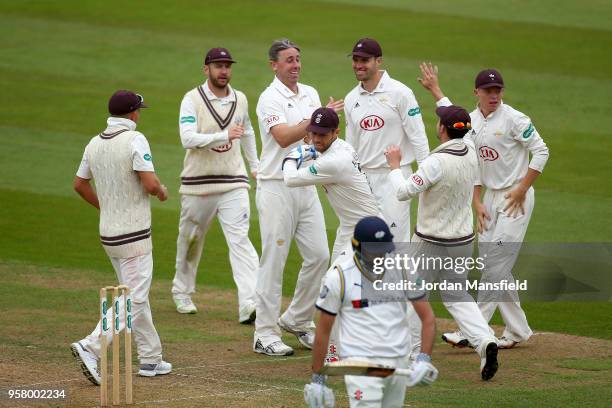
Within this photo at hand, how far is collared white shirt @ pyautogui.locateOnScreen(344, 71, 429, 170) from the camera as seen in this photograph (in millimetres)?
10125

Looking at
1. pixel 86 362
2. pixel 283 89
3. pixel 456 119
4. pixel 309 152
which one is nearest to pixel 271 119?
pixel 283 89

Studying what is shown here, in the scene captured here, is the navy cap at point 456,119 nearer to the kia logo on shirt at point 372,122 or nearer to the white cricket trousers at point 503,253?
the kia logo on shirt at point 372,122

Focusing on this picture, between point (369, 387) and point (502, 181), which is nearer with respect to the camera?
point (369, 387)

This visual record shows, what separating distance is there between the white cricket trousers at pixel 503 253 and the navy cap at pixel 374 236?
3.55m

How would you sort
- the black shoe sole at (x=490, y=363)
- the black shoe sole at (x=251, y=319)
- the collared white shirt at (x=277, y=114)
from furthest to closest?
the black shoe sole at (x=251, y=319), the collared white shirt at (x=277, y=114), the black shoe sole at (x=490, y=363)

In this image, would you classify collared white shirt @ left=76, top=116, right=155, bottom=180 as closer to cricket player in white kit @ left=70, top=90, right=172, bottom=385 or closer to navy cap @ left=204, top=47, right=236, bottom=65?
cricket player in white kit @ left=70, top=90, right=172, bottom=385

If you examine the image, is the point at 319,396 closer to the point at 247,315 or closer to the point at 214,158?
the point at 247,315

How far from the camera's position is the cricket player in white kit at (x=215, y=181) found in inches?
440

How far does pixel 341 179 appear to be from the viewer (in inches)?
361

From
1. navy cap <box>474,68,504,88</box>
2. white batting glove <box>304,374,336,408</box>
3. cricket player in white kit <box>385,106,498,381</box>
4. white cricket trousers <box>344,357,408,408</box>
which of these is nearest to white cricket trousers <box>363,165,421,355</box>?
cricket player in white kit <box>385,106,498,381</box>

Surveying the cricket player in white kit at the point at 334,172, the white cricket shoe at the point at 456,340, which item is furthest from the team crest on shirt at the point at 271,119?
the white cricket shoe at the point at 456,340

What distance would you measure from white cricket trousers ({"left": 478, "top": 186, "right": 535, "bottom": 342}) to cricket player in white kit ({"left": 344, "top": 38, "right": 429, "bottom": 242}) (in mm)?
819

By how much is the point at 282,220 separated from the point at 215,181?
1630 millimetres

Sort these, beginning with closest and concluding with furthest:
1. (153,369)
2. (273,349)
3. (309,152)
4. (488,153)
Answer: (153,369), (309,152), (273,349), (488,153)
